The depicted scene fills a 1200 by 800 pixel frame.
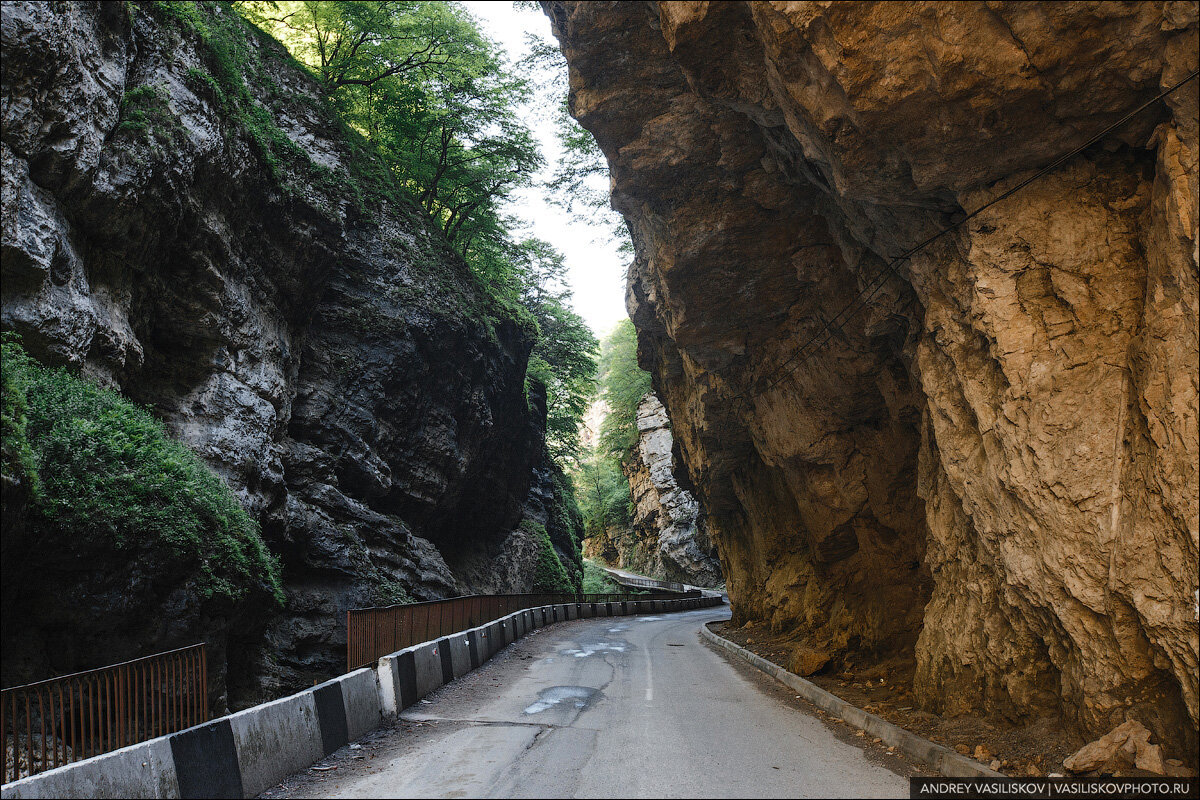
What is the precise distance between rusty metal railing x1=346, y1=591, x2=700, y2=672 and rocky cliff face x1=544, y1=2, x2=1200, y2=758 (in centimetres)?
702

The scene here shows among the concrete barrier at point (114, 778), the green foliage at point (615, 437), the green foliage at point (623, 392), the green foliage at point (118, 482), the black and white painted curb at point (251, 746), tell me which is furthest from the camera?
the green foliage at point (615, 437)

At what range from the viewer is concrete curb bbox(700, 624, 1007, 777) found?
5.68 metres

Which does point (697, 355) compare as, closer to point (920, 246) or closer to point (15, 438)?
point (920, 246)

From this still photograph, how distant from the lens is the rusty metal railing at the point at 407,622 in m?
8.72

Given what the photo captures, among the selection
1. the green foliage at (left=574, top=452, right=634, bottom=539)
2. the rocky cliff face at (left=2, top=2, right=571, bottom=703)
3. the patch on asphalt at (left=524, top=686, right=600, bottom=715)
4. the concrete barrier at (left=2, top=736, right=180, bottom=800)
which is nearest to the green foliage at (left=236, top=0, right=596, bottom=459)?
the rocky cliff face at (left=2, top=2, right=571, bottom=703)

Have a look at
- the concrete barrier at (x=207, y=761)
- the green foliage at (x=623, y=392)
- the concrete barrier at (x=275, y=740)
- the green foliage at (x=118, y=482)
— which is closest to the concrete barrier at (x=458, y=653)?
the green foliage at (x=118, y=482)

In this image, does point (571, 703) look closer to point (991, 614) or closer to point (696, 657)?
point (991, 614)

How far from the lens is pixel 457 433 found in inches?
822

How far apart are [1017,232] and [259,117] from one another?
14.9 meters

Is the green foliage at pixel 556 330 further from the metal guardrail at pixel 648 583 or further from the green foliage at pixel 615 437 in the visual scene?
the metal guardrail at pixel 648 583

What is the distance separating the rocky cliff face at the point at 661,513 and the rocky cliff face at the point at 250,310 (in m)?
25.2

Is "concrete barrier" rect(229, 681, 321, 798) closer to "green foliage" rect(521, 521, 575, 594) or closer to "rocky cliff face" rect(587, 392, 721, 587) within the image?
"green foliage" rect(521, 521, 575, 594)

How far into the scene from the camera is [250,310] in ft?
45.9

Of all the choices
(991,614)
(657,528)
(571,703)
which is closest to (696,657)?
(571,703)
